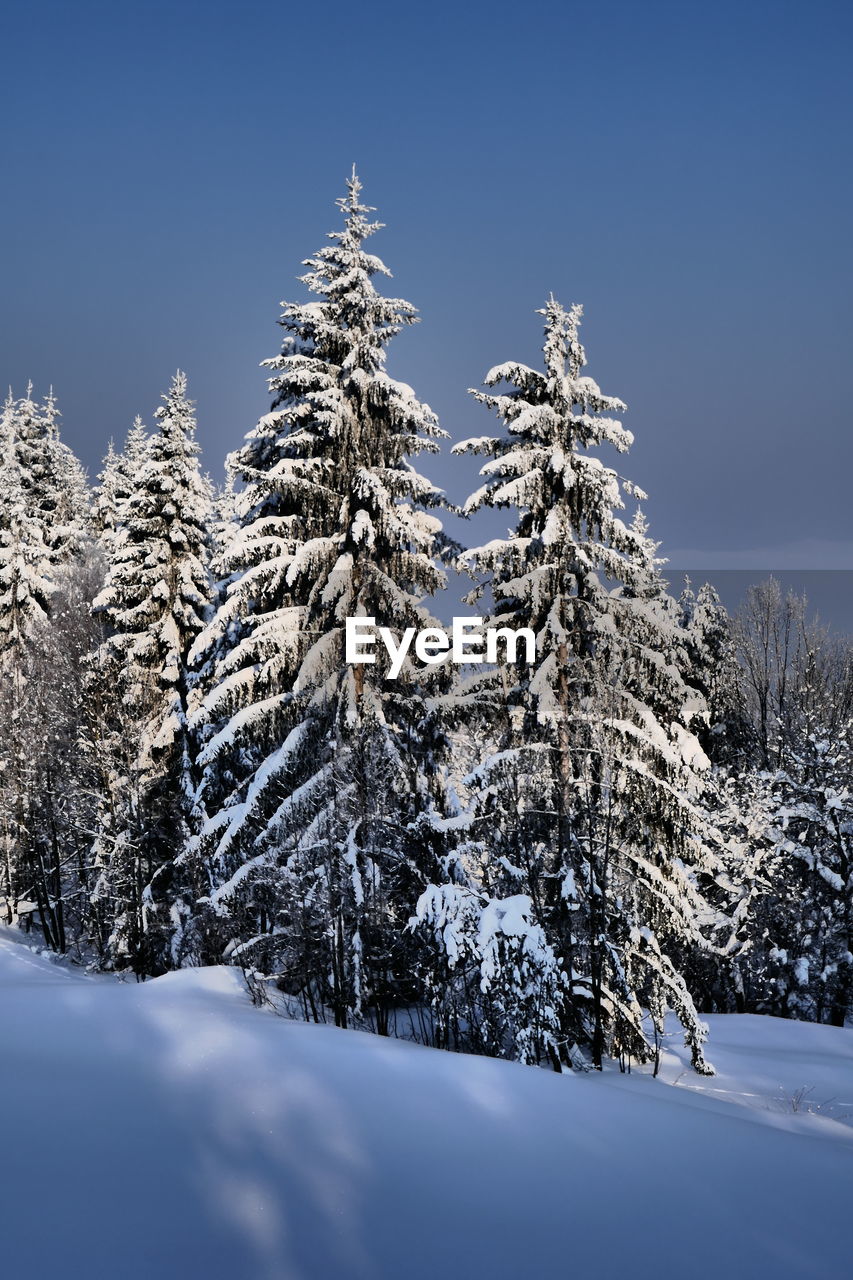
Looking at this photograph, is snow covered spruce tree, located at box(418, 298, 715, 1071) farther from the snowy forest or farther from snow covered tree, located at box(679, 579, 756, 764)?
snow covered tree, located at box(679, 579, 756, 764)

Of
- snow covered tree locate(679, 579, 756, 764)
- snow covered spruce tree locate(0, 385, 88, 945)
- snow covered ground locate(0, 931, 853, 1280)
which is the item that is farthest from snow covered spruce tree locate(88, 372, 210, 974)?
snow covered tree locate(679, 579, 756, 764)

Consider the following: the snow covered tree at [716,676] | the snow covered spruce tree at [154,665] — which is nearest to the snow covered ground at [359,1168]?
the snow covered spruce tree at [154,665]

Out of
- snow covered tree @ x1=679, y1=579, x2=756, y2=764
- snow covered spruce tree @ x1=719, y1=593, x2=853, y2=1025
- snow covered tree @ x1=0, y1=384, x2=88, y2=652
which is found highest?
snow covered tree @ x1=0, y1=384, x2=88, y2=652

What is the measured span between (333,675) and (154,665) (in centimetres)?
812

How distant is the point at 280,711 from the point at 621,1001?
7.31 meters

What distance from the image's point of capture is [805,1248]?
447cm

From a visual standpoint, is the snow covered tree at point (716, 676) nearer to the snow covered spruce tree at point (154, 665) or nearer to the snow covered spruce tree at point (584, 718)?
the snow covered spruce tree at point (584, 718)

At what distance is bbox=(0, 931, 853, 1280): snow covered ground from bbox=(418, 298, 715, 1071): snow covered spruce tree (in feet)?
17.7

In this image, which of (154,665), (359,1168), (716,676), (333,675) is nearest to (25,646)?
(154,665)

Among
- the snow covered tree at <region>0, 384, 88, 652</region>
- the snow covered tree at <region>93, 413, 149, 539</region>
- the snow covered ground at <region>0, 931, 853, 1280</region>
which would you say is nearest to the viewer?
the snow covered ground at <region>0, 931, 853, 1280</region>

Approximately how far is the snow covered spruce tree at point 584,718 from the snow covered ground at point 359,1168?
539 cm

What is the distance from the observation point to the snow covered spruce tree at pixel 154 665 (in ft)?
63.8

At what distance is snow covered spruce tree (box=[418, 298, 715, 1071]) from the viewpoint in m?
12.2

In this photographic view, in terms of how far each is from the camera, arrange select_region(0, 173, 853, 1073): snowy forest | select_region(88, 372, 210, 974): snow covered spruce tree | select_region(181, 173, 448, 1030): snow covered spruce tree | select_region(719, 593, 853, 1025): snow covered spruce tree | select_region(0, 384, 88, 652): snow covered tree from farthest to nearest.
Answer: select_region(0, 384, 88, 652): snow covered tree
select_region(719, 593, 853, 1025): snow covered spruce tree
select_region(88, 372, 210, 974): snow covered spruce tree
select_region(181, 173, 448, 1030): snow covered spruce tree
select_region(0, 173, 853, 1073): snowy forest
